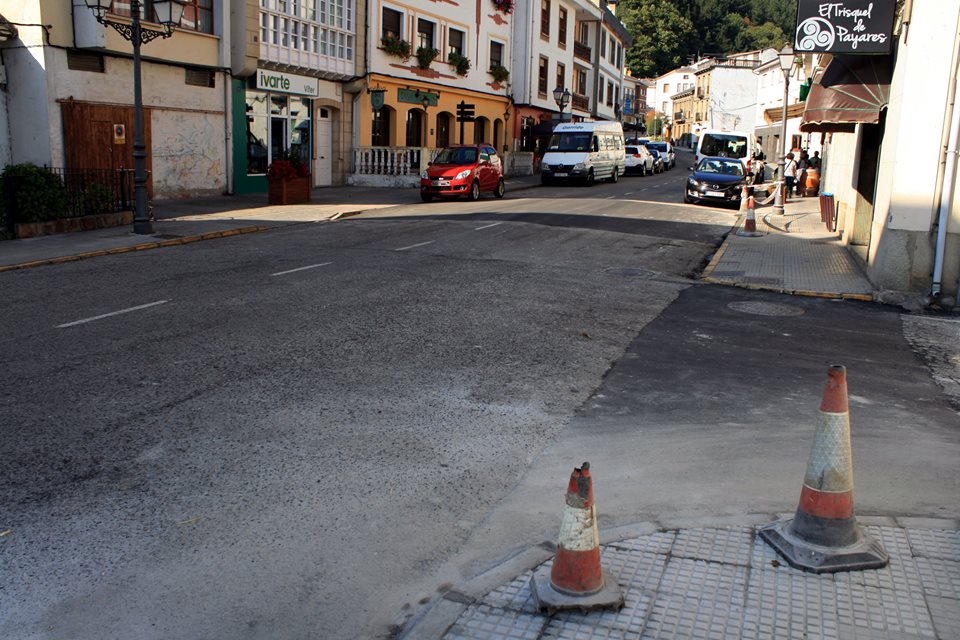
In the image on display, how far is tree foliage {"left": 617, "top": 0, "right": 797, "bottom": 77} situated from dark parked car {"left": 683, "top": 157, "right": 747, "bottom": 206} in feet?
220

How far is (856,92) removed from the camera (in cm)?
1371

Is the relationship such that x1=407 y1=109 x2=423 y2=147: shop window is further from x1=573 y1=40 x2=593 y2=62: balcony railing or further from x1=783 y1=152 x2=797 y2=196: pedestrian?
x1=573 y1=40 x2=593 y2=62: balcony railing

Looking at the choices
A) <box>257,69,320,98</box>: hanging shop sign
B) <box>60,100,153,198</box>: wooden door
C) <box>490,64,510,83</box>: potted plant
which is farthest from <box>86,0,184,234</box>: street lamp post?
<box>490,64,510,83</box>: potted plant

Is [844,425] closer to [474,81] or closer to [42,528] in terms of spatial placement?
[42,528]

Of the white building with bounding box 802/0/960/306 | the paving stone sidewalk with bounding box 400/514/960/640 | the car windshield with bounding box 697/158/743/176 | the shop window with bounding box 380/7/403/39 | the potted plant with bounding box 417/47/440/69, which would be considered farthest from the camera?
the potted plant with bounding box 417/47/440/69

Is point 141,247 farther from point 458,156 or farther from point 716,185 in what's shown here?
point 716,185

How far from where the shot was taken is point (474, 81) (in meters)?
39.5

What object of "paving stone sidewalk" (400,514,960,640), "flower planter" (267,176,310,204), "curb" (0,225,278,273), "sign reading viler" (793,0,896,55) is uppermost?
"sign reading viler" (793,0,896,55)

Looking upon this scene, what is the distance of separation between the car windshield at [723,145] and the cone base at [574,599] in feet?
117

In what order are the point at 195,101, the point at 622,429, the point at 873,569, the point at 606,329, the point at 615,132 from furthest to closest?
the point at 615,132 → the point at 195,101 → the point at 606,329 → the point at 622,429 → the point at 873,569

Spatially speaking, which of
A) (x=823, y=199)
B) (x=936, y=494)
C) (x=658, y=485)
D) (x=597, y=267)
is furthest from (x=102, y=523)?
(x=823, y=199)

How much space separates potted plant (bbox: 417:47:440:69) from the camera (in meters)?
33.8

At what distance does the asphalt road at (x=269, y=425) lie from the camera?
152 inches

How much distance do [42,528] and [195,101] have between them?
69.8 ft
